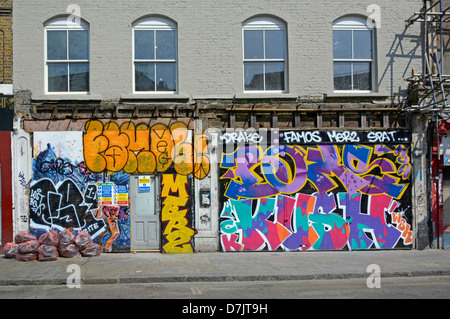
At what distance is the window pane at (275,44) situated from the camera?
12.9 meters

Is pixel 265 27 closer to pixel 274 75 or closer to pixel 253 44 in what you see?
pixel 253 44

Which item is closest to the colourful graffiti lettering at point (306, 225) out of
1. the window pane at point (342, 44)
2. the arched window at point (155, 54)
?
the arched window at point (155, 54)

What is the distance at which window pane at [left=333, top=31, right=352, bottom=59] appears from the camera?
1308 centimetres

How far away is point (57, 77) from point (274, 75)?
6.08 meters

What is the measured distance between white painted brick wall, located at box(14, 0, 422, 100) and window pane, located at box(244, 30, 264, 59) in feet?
0.93

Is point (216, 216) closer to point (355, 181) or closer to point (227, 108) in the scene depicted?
point (227, 108)

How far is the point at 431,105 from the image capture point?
12297 millimetres

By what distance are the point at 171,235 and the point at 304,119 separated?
4885 millimetres

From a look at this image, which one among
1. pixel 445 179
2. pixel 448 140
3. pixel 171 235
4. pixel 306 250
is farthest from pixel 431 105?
pixel 171 235

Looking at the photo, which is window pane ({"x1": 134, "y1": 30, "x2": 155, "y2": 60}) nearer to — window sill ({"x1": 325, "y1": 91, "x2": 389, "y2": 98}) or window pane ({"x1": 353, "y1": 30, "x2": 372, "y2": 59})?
window sill ({"x1": 325, "y1": 91, "x2": 389, "y2": 98})

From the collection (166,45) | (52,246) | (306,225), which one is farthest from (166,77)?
(306,225)

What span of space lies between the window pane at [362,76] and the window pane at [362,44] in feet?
0.80

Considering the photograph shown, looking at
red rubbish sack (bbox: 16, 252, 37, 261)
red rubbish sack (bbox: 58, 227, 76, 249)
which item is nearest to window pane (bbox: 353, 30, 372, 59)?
red rubbish sack (bbox: 58, 227, 76, 249)

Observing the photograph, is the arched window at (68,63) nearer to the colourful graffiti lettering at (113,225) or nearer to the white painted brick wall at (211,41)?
the white painted brick wall at (211,41)
